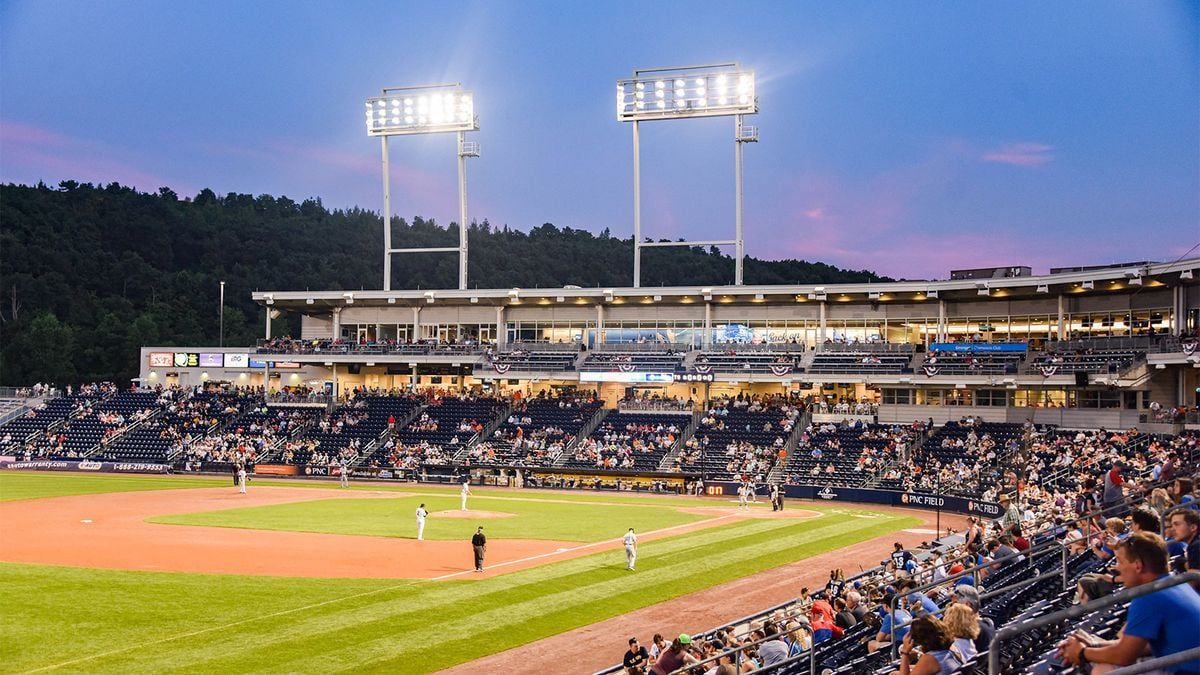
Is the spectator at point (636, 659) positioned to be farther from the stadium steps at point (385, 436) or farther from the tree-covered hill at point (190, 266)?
the tree-covered hill at point (190, 266)

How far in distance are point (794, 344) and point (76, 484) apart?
141 feet

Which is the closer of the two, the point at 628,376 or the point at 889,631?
the point at 889,631

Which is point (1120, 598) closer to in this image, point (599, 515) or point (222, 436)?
point (599, 515)

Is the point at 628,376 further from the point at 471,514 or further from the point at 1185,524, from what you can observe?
the point at 1185,524

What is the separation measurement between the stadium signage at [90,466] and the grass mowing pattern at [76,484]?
6.77ft

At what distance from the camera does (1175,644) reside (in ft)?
19.2

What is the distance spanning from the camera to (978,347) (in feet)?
203

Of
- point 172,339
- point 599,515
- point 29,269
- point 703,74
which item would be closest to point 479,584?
Answer: point 599,515

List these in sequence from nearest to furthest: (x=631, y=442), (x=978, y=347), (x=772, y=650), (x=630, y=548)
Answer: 1. (x=772, y=650)
2. (x=630, y=548)
3. (x=631, y=442)
4. (x=978, y=347)

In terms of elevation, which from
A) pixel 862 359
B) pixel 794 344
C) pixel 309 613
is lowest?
pixel 309 613

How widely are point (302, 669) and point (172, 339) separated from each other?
112901 millimetres

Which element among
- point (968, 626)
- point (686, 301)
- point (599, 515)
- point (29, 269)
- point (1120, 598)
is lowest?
point (599, 515)

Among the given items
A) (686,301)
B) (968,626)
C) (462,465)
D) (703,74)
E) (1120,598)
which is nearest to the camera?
(1120,598)

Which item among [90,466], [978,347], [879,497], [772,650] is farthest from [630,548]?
[90,466]
